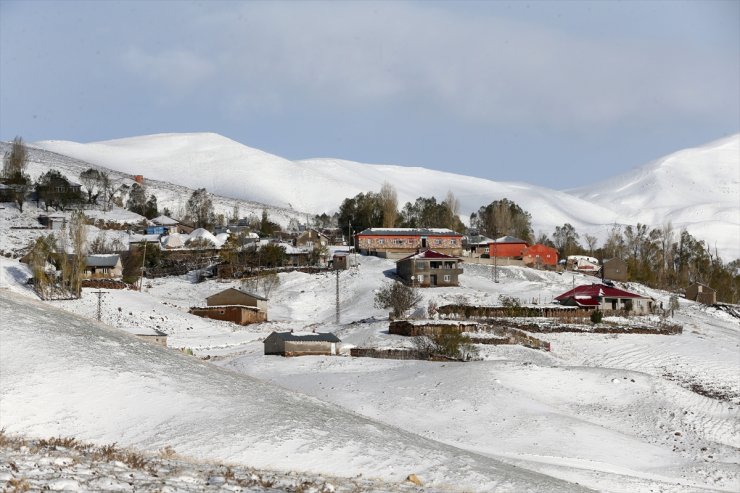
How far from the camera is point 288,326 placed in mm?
73062

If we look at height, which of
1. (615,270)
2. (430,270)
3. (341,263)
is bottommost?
(430,270)

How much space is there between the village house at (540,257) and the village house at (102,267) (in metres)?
46.5

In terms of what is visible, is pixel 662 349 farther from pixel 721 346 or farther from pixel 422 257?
pixel 422 257

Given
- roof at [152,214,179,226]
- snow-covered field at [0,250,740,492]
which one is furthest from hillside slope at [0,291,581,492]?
roof at [152,214,179,226]

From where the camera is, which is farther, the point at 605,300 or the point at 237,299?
the point at 605,300

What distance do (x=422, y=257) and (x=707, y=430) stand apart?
166ft

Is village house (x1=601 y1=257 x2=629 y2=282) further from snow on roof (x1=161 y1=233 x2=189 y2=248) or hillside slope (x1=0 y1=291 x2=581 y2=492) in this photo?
hillside slope (x1=0 y1=291 x2=581 y2=492)

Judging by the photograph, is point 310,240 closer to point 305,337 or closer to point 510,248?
point 510,248

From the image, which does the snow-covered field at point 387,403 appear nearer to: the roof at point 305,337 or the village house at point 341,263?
the roof at point 305,337

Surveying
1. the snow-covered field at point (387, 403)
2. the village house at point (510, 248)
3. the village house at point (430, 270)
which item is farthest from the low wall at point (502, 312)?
the village house at point (510, 248)

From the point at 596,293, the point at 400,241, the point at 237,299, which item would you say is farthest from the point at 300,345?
the point at 400,241

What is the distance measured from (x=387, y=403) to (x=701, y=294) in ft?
247

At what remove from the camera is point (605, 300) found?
77.0 metres

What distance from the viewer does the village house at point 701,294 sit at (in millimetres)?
102438
